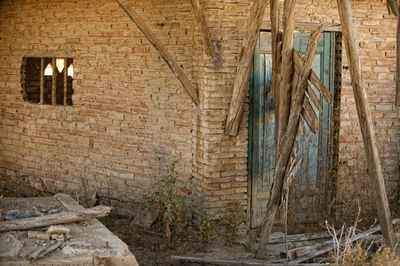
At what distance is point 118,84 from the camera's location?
331 inches

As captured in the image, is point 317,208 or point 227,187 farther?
point 317,208

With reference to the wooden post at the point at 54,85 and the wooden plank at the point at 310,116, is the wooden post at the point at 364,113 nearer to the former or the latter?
the wooden plank at the point at 310,116

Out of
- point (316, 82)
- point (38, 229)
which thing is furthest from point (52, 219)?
point (316, 82)

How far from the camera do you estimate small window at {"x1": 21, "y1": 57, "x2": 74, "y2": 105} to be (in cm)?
920

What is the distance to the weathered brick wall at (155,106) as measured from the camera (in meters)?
7.36

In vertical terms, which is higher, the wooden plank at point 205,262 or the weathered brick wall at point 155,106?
the weathered brick wall at point 155,106

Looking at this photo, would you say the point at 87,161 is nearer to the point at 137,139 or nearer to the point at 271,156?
the point at 137,139

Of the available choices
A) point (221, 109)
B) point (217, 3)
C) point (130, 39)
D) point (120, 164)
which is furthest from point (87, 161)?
point (217, 3)

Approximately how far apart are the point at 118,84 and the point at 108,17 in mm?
971

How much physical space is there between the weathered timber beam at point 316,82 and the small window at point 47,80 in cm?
406

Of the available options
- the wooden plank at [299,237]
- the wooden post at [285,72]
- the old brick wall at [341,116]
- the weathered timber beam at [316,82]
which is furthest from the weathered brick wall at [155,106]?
the weathered timber beam at [316,82]

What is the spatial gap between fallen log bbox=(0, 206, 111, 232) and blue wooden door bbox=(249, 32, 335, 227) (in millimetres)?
2308

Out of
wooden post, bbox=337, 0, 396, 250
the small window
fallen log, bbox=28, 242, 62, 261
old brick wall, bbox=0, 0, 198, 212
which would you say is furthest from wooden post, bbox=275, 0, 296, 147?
the small window

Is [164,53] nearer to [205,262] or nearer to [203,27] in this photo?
[203,27]
